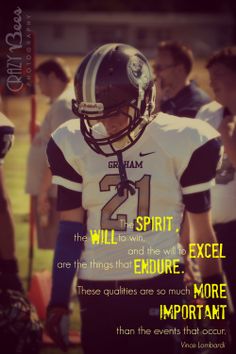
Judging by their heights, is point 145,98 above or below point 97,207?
above

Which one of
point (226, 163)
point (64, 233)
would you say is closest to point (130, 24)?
point (226, 163)

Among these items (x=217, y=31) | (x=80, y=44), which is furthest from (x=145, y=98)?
(x=217, y=31)

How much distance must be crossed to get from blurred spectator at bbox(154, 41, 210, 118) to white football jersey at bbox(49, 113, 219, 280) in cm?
206

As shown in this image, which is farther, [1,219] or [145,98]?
[1,219]

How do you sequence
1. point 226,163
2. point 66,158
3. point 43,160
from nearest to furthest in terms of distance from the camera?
point 66,158 < point 226,163 < point 43,160

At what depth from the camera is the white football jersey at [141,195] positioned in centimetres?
268

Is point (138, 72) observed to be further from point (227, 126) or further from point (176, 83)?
point (176, 83)

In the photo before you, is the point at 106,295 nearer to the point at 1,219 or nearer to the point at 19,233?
the point at 1,219

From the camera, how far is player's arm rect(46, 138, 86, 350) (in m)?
2.77

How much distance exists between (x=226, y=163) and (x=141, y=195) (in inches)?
52.8

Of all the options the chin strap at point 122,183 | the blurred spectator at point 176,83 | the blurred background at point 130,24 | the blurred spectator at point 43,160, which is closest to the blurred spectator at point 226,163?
the blurred spectator at point 176,83

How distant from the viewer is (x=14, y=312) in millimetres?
2885

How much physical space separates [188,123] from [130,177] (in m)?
0.33

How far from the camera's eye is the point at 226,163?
3914 millimetres
